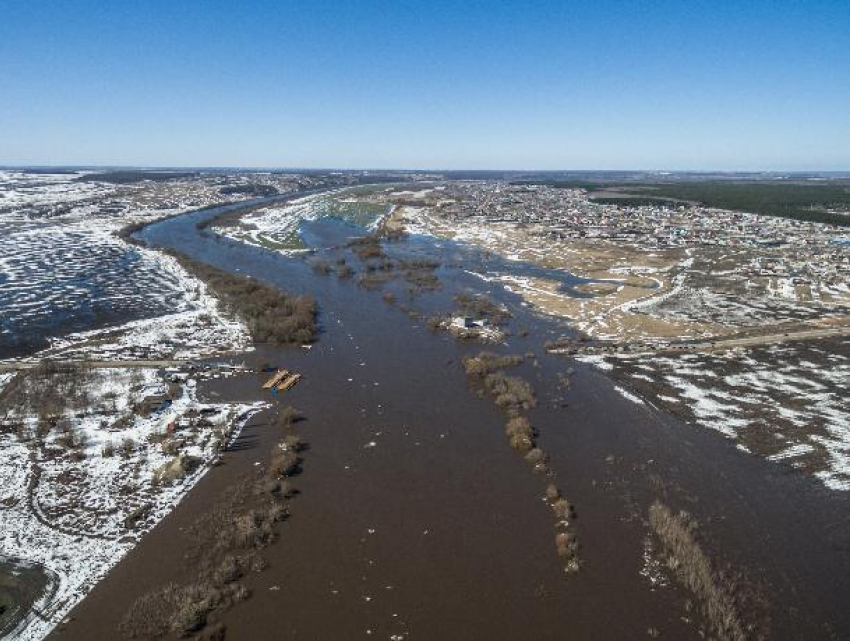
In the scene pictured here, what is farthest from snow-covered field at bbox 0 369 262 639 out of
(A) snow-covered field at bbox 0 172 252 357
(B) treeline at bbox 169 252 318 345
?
(B) treeline at bbox 169 252 318 345

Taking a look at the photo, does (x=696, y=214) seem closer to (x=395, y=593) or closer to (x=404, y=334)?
(x=404, y=334)

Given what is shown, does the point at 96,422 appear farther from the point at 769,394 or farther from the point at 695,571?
the point at 769,394

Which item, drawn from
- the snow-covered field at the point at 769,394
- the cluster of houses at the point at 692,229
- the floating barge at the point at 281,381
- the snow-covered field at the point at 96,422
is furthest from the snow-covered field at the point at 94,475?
the cluster of houses at the point at 692,229

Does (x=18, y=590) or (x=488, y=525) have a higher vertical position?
(x=18, y=590)

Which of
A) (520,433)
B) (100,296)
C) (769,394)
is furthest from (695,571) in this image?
(100,296)

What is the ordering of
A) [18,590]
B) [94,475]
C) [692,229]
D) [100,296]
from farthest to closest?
[692,229] → [100,296] → [94,475] → [18,590]

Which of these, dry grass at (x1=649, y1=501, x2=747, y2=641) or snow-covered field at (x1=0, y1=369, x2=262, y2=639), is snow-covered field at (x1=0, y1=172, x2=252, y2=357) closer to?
snow-covered field at (x1=0, y1=369, x2=262, y2=639)
